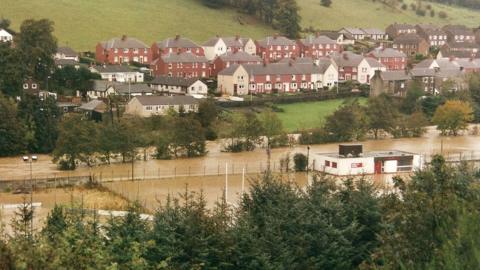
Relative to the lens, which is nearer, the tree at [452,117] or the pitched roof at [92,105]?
the pitched roof at [92,105]

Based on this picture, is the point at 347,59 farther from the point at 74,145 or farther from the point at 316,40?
the point at 74,145

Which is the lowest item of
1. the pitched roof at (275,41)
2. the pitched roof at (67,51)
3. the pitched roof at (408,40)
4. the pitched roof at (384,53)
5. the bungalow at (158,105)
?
the bungalow at (158,105)

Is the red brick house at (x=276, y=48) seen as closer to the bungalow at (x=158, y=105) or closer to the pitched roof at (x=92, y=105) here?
the bungalow at (x=158, y=105)

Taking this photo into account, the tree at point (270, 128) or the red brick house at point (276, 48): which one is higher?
the red brick house at point (276, 48)

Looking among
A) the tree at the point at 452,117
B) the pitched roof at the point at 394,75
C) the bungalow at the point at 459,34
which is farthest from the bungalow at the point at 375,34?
the tree at the point at 452,117

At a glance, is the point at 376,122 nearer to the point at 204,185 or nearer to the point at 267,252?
the point at 204,185

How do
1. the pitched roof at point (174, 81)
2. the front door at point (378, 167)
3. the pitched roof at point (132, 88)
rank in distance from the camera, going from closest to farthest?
the front door at point (378, 167)
the pitched roof at point (132, 88)
the pitched roof at point (174, 81)

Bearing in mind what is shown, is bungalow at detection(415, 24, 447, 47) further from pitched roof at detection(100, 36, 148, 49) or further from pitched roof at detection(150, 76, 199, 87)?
pitched roof at detection(150, 76, 199, 87)
